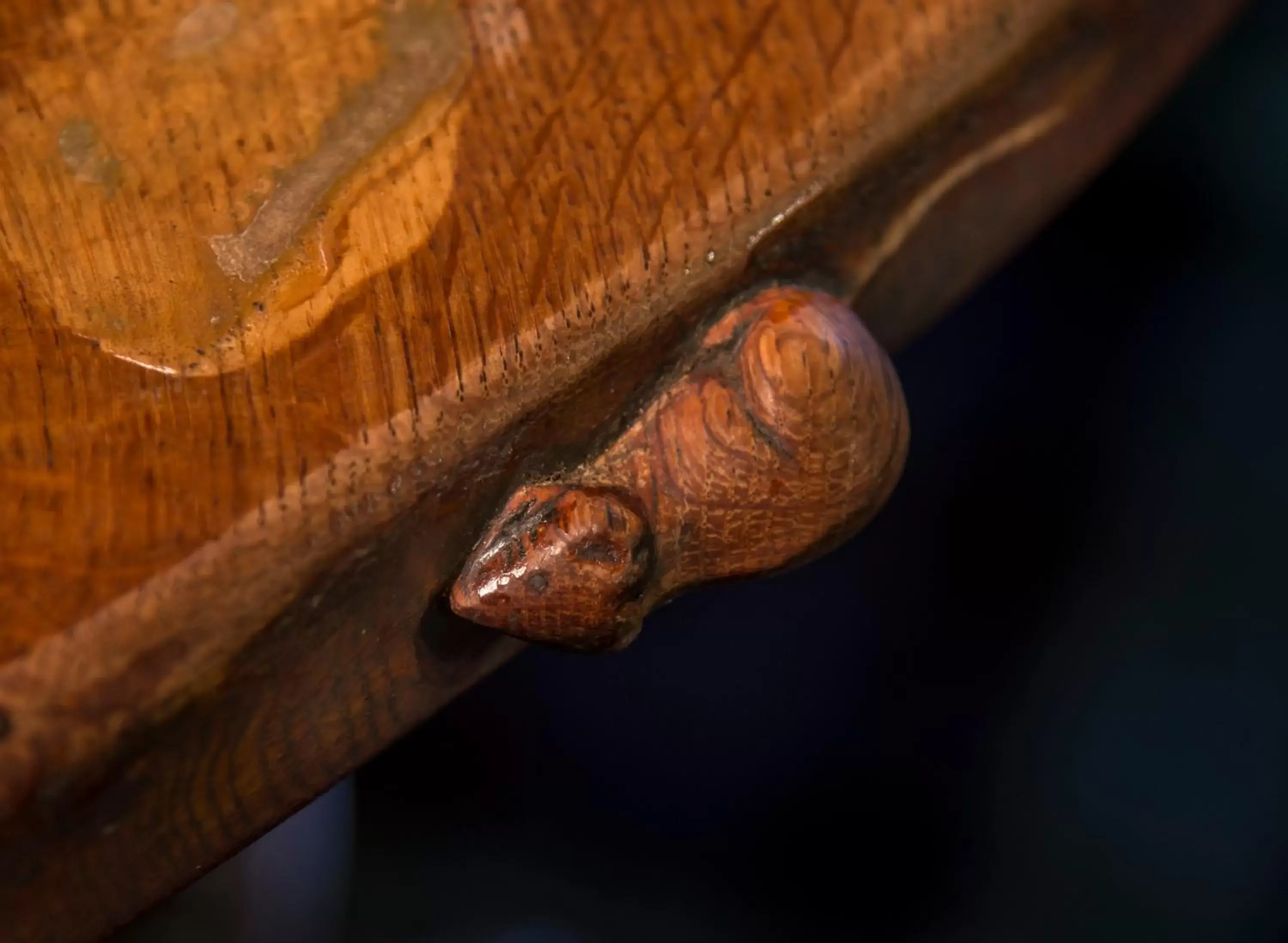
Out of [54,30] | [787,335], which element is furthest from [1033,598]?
[54,30]

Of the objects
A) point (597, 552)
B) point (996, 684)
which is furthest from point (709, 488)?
point (996, 684)

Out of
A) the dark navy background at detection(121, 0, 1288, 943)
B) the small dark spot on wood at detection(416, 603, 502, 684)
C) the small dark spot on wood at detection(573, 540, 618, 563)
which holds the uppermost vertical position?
the small dark spot on wood at detection(573, 540, 618, 563)

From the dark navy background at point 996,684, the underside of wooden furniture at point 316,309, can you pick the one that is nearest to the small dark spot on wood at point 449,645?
the underside of wooden furniture at point 316,309

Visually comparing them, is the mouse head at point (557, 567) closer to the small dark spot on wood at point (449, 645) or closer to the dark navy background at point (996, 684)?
the small dark spot on wood at point (449, 645)

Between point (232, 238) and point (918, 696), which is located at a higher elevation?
point (232, 238)

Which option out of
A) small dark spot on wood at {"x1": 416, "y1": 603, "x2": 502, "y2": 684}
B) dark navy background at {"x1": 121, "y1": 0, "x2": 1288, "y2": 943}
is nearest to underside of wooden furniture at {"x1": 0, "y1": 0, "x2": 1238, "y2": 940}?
small dark spot on wood at {"x1": 416, "y1": 603, "x2": 502, "y2": 684}

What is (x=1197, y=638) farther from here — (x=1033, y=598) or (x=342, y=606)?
(x=342, y=606)

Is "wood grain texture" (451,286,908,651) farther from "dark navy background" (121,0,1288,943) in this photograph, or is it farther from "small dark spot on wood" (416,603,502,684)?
"dark navy background" (121,0,1288,943)
